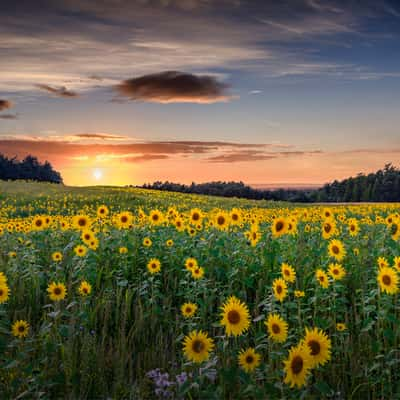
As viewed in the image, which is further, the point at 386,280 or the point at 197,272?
the point at 197,272

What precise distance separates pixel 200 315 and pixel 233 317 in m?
2.18

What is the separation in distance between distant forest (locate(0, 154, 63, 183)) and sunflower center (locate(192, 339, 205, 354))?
6525 cm

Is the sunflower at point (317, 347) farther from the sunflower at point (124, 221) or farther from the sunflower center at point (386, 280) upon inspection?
the sunflower at point (124, 221)

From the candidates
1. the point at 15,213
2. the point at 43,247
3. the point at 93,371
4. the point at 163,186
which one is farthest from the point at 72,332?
the point at 163,186

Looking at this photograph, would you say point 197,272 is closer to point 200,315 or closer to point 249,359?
point 200,315

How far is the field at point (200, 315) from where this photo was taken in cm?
364

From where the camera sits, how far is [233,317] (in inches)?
136

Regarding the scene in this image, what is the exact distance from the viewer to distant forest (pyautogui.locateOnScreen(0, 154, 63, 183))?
214ft

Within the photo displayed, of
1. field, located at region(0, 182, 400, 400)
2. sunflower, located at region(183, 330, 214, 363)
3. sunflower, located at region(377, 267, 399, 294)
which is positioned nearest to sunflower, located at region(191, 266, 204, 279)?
field, located at region(0, 182, 400, 400)

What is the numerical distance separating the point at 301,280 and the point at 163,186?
40.1 metres

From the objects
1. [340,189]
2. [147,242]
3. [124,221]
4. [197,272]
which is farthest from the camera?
[340,189]

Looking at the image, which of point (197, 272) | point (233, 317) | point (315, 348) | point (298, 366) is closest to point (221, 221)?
point (197, 272)

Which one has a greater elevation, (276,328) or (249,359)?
(276,328)

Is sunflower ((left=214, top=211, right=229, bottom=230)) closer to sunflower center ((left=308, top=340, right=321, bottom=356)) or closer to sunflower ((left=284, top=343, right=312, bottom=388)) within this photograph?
sunflower center ((left=308, top=340, right=321, bottom=356))
